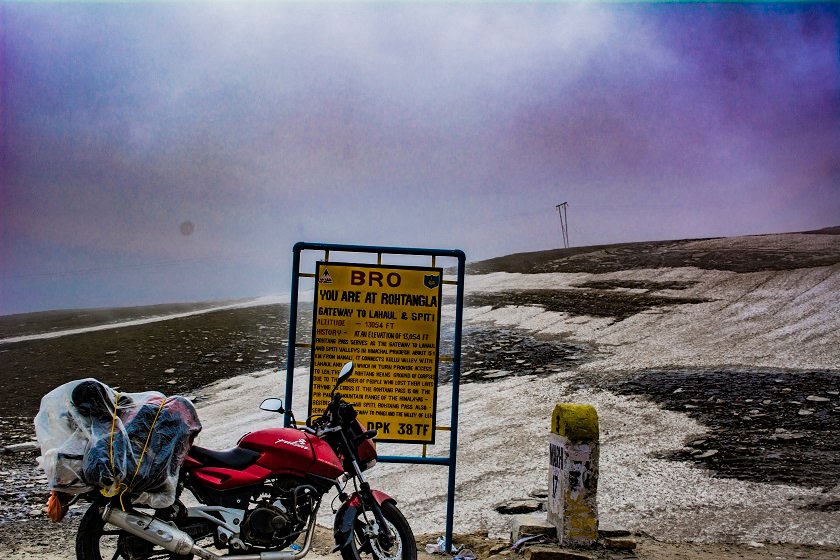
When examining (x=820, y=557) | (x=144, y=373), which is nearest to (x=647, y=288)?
(x=144, y=373)

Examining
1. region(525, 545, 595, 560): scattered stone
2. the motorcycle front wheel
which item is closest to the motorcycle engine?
the motorcycle front wheel

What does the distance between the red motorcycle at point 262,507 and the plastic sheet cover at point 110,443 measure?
16cm

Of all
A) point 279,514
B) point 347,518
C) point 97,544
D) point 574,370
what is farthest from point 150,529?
point 574,370

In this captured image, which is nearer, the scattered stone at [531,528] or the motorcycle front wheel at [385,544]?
the motorcycle front wheel at [385,544]

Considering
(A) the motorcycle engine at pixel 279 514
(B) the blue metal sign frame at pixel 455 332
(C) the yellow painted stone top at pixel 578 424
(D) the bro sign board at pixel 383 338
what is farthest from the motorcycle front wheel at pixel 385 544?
(C) the yellow painted stone top at pixel 578 424

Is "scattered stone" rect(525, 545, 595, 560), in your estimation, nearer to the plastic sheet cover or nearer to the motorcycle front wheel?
the motorcycle front wheel

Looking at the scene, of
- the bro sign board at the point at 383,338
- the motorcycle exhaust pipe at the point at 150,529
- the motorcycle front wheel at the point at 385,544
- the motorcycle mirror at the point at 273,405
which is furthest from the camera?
the bro sign board at the point at 383,338

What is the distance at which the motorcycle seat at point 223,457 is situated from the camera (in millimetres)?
4430

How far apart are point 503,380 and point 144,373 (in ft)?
24.0

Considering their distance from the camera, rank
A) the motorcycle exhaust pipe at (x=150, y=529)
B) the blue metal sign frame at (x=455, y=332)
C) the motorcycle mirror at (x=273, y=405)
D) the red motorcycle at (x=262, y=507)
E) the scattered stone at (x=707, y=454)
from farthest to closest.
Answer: the scattered stone at (x=707, y=454) → the blue metal sign frame at (x=455, y=332) → the motorcycle mirror at (x=273, y=405) → the red motorcycle at (x=262, y=507) → the motorcycle exhaust pipe at (x=150, y=529)

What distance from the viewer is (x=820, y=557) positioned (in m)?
6.07

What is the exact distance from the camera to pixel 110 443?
4129 mm

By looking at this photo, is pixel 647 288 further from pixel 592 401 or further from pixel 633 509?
pixel 633 509

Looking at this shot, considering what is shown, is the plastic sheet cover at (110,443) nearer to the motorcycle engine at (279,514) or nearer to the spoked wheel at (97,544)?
the spoked wheel at (97,544)
